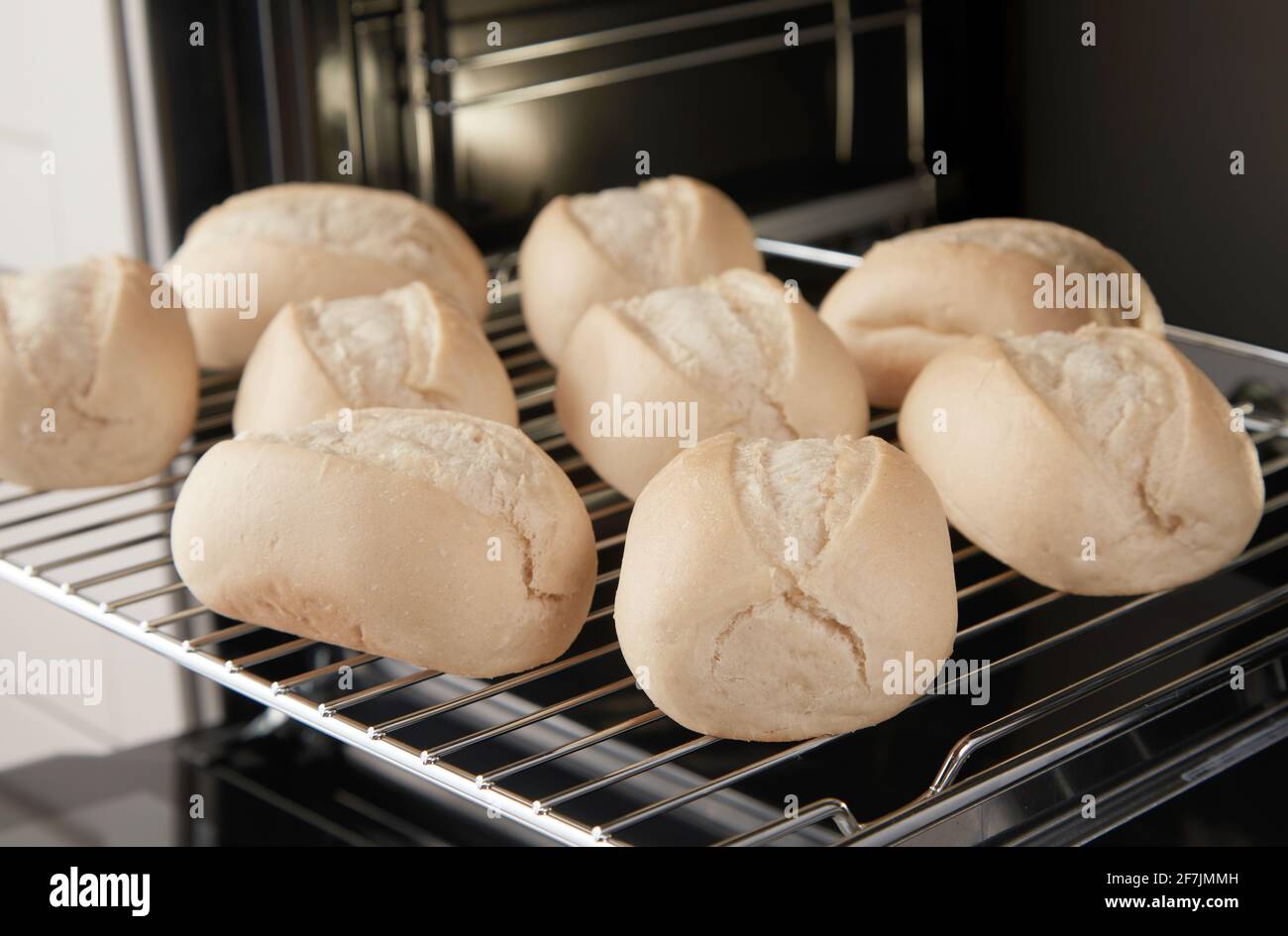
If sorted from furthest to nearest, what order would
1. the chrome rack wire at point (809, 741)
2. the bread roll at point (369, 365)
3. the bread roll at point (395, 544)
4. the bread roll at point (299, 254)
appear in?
the bread roll at point (299, 254), the bread roll at point (369, 365), the bread roll at point (395, 544), the chrome rack wire at point (809, 741)

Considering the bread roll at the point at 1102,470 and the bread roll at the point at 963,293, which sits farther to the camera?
the bread roll at the point at 963,293

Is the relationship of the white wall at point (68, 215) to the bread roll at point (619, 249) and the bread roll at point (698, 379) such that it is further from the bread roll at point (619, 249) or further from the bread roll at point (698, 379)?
the bread roll at point (698, 379)

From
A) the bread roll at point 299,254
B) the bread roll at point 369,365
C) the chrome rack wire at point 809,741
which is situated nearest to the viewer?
the chrome rack wire at point 809,741

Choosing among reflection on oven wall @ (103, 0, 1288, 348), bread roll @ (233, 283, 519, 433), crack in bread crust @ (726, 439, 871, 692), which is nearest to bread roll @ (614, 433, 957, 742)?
crack in bread crust @ (726, 439, 871, 692)

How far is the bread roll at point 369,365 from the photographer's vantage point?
1.09 metres

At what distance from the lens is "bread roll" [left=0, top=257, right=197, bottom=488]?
43.9 inches

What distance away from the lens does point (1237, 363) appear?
1207 millimetres

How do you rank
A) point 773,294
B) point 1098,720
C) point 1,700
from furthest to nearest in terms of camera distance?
point 1,700 < point 773,294 < point 1098,720

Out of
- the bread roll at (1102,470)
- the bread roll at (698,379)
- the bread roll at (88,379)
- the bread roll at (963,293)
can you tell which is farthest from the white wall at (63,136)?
the bread roll at (1102,470)

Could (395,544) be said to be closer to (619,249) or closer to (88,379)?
(88,379)

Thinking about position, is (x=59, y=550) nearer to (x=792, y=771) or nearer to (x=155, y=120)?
(x=155, y=120)

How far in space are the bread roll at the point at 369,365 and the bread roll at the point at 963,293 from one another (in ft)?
1.00
